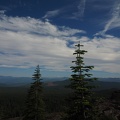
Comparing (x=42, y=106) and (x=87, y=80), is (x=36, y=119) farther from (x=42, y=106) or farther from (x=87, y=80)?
(x=87, y=80)

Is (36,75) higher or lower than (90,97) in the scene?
higher

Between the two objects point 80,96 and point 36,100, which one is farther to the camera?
point 36,100

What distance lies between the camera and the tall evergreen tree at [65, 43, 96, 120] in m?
21.9

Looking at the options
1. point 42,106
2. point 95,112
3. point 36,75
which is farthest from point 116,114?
point 95,112

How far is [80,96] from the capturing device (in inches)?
874

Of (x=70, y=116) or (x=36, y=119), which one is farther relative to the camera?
(x=36, y=119)

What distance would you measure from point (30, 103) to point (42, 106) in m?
2.21

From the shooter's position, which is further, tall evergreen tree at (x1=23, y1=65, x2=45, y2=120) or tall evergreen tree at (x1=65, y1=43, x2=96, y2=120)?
tall evergreen tree at (x1=23, y1=65, x2=45, y2=120)

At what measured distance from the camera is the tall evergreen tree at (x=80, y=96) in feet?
71.8

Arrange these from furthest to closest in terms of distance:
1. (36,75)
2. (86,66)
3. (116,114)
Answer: (116,114) → (36,75) → (86,66)

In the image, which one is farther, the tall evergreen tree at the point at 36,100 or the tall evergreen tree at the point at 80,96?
the tall evergreen tree at the point at 36,100

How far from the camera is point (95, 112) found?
72.3 ft

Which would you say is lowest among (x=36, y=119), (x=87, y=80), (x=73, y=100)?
(x=36, y=119)

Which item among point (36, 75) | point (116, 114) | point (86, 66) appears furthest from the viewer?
point (116, 114)
